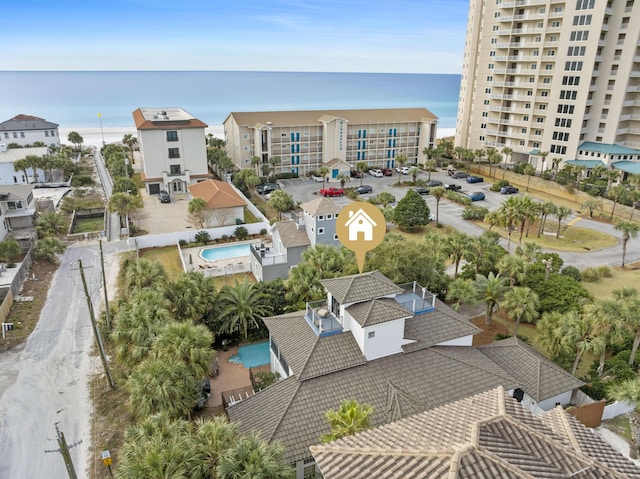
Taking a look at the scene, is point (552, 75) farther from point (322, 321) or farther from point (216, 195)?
point (322, 321)

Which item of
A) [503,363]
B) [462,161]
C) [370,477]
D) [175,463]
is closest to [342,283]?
[503,363]

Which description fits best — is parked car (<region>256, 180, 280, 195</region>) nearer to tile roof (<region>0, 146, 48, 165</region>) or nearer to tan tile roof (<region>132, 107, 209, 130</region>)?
tan tile roof (<region>132, 107, 209, 130</region>)

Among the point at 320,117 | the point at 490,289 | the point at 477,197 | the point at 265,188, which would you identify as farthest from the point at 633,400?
the point at 320,117

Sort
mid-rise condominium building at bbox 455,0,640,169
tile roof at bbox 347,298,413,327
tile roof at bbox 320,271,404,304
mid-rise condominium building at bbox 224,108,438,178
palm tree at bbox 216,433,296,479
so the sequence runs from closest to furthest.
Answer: palm tree at bbox 216,433,296,479 → tile roof at bbox 347,298,413,327 → tile roof at bbox 320,271,404,304 → mid-rise condominium building at bbox 455,0,640,169 → mid-rise condominium building at bbox 224,108,438,178

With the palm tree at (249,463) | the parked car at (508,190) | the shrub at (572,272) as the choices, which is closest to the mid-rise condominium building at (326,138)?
the parked car at (508,190)

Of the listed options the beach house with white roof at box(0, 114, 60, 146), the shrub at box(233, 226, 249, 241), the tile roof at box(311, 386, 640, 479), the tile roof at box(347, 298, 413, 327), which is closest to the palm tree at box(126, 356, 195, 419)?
the tile roof at box(347, 298, 413, 327)

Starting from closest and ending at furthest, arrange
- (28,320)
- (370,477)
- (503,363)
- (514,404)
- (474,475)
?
(474,475), (370,477), (514,404), (503,363), (28,320)

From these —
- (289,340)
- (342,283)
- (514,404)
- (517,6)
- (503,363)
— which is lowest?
Answer: (503,363)

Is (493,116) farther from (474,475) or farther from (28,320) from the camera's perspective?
(474,475)
